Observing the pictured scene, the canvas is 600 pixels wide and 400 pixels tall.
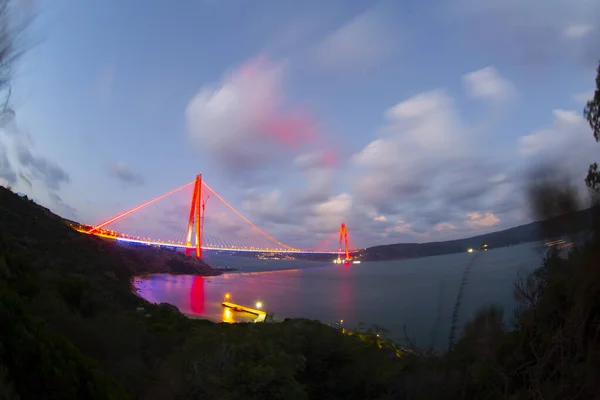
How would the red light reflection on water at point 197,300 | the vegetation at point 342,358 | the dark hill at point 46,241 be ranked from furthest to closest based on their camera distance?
the red light reflection on water at point 197,300, the dark hill at point 46,241, the vegetation at point 342,358

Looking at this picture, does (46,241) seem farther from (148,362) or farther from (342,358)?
(342,358)

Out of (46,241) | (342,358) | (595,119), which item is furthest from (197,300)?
(595,119)

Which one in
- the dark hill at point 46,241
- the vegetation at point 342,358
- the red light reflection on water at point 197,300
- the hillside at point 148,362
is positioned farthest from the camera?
the red light reflection on water at point 197,300

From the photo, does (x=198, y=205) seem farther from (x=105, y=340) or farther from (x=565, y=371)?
(x=565, y=371)

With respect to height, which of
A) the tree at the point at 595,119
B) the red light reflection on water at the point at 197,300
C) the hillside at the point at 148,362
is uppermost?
the tree at the point at 595,119

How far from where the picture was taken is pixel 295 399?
3.93m

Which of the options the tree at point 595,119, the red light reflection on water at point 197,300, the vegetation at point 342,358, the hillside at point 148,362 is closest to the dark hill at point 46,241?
the red light reflection on water at point 197,300

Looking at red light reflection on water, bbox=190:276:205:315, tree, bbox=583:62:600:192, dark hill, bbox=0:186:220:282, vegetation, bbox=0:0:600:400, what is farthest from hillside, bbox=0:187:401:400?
red light reflection on water, bbox=190:276:205:315

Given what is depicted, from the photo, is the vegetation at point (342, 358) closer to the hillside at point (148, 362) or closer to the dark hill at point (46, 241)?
the hillside at point (148, 362)

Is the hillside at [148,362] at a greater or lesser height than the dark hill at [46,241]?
lesser

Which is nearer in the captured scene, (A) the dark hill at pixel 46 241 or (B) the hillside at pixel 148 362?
(B) the hillside at pixel 148 362

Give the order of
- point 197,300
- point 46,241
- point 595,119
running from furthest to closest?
point 197,300
point 46,241
point 595,119

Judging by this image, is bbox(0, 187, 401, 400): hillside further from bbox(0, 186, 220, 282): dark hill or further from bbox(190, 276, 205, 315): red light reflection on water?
bbox(190, 276, 205, 315): red light reflection on water

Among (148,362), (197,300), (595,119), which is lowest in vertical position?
(197,300)
